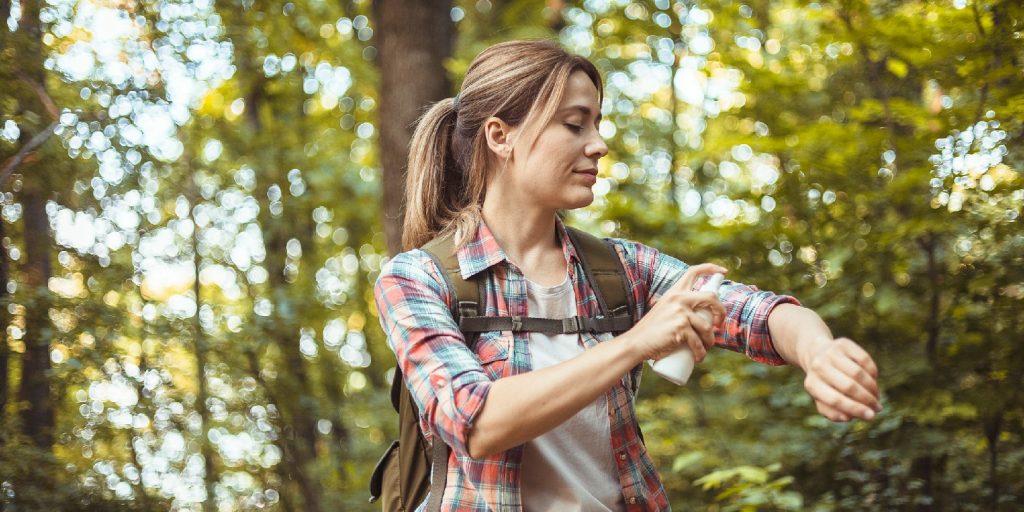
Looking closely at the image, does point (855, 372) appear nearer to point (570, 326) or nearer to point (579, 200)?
point (570, 326)

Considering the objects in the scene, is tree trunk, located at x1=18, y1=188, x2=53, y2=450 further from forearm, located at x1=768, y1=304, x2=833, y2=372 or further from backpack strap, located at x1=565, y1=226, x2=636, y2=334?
forearm, located at x1=768, y1=304, x2=833, y2=372

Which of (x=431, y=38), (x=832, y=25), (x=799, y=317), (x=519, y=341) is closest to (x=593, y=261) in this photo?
(x=519, y=341)

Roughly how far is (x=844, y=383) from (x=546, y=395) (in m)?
0.57

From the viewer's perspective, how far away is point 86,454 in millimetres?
4270

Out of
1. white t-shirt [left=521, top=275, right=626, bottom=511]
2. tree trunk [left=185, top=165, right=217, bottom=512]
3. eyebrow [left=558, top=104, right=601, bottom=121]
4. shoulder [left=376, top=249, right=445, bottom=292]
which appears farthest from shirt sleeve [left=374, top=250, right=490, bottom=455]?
tree trunk [left=185, top=165, right=217, bottom=512]

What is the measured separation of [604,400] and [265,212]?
7111mm

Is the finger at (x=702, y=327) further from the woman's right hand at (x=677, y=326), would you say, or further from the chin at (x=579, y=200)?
the chin at (x=579, y=200)

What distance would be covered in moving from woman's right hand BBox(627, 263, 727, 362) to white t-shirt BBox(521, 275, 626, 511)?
1.02 feet

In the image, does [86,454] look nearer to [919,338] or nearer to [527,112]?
[527,112]

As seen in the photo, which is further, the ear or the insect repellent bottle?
the ear

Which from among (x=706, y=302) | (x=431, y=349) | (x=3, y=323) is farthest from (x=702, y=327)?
(x=3, y=323)

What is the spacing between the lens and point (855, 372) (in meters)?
1.62

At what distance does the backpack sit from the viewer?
81.4 inches

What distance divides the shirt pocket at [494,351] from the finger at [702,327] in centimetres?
48
